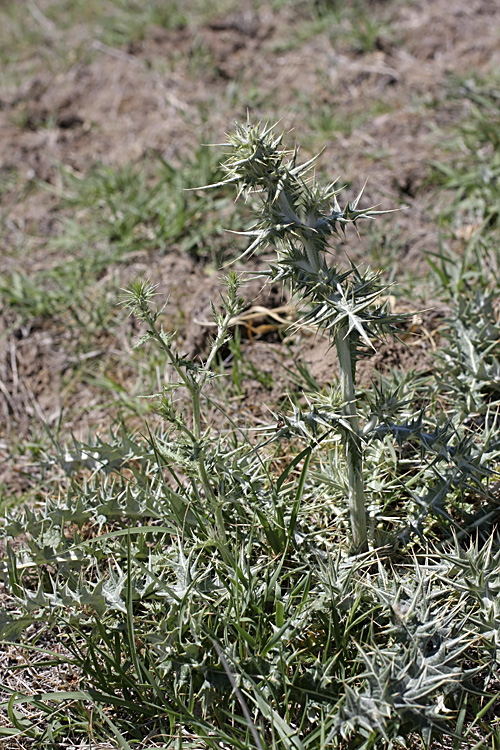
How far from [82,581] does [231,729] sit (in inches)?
27.0

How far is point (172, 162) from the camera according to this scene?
13.7 ft

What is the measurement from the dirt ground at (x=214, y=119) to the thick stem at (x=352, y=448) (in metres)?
0.88

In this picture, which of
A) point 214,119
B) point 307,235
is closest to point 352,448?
point 307,235

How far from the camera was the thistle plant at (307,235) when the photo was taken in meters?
1.70

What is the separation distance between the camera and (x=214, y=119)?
435cm

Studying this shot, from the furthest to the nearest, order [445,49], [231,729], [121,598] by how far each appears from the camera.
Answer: [445,49] < [121,598] < [231,729]

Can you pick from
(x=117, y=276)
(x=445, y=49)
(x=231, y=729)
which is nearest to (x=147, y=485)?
(x=231, y=729)

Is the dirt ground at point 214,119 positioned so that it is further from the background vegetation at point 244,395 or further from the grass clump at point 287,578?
the grass clump at point 287,578

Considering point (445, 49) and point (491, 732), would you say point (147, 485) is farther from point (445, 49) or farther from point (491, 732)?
point (445, 49)

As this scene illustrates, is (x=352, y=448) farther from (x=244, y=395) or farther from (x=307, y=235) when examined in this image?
(x=244, y=395)

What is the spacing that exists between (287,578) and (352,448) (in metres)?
0.51

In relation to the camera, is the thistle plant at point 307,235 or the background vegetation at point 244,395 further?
the background vegetation at point 244,395

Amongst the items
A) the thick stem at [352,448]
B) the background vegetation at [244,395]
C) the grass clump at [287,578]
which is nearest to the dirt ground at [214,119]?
the background vegetation at [244,395]

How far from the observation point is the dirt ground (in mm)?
3258
